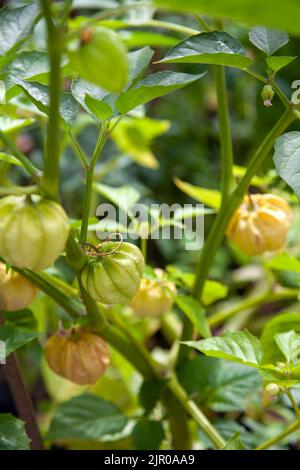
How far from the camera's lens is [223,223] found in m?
0.62

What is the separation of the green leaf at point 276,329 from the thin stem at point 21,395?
241 mm

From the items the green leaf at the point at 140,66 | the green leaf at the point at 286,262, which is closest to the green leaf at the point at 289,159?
the green leaf at the point at 140,66

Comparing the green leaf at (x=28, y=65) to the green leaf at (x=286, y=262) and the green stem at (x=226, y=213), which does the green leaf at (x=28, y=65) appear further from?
the green leaf at (x=286, y=262)

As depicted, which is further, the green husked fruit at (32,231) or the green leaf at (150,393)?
the green leaf at (150,393)

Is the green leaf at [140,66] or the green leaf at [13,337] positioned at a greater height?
the green leaf at [140,66]

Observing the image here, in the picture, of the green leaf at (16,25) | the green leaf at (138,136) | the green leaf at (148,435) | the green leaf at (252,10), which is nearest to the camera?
the green leaf at (252,10)

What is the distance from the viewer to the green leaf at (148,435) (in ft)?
2.17

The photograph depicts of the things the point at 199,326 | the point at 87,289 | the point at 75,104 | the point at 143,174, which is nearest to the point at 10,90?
the point at 75,104

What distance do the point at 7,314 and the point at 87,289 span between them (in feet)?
0.68

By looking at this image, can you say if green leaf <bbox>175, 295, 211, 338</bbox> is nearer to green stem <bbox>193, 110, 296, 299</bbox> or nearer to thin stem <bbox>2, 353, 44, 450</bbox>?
green stem <bbox>193, 110, 296, 299</bbox>

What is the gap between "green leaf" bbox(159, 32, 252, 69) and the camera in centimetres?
45

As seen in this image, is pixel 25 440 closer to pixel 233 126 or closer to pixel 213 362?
pixel 213 362

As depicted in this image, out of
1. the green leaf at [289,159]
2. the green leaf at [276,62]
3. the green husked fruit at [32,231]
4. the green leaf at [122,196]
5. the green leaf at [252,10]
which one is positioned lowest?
the green leaf at [122,196]

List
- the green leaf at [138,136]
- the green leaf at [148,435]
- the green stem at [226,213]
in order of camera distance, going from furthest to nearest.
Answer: the green leaf at [138,136], the green leaf at [148,435], the green stem at [226,213]
